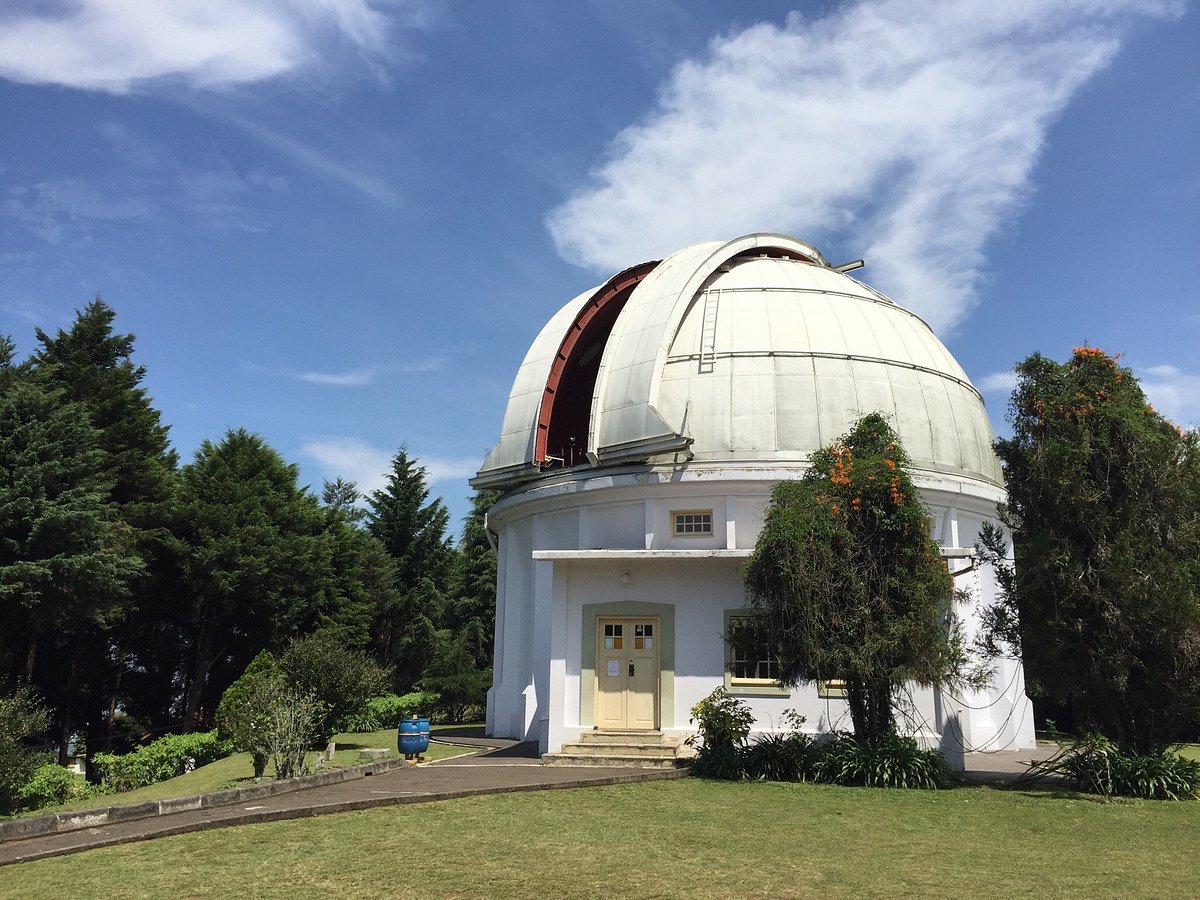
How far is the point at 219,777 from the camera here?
1753 centimetres

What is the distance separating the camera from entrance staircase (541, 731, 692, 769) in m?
15.8


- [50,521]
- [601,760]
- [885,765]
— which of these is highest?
[50,521]

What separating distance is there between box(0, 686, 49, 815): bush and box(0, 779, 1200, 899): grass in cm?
950

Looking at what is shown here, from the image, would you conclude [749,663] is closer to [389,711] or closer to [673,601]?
[673,601]

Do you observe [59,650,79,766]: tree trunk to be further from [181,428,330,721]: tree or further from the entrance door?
the entrance door

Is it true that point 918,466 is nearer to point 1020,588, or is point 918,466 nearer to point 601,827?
point 1020,588

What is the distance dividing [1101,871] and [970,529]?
13015 mm

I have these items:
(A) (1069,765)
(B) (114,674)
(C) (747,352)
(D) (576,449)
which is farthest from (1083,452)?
(B) (114,674)

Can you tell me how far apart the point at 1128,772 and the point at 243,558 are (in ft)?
80.1

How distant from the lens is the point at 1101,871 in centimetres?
796

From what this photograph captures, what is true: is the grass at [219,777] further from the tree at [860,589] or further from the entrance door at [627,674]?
the tree at [860,589]

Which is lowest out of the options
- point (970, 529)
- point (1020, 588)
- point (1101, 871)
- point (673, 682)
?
point (1101, 871)

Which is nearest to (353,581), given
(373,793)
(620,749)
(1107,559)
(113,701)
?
(113,701)

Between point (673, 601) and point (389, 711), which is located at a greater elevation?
point (673, 601)
